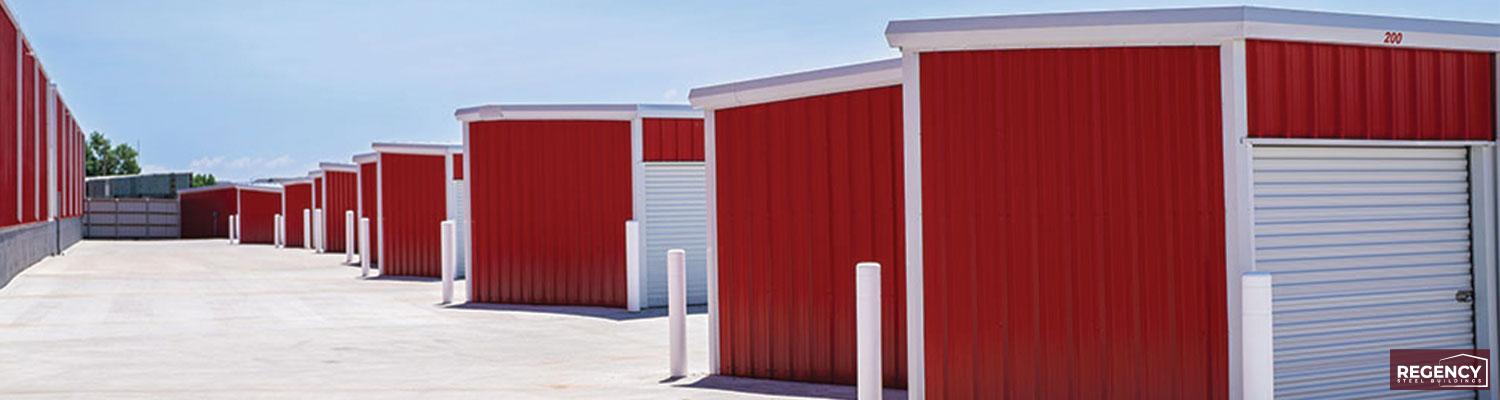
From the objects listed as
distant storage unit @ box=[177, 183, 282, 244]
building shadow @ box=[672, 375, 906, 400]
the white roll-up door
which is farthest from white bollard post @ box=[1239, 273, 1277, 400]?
distant storage unit @ box=[177, 183, 282, 244]

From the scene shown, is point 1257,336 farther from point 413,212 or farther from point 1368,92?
point 413,212

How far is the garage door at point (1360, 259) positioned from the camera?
8586 mm

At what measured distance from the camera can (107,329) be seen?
16359 mm

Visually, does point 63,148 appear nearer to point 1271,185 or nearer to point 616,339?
point 616,339

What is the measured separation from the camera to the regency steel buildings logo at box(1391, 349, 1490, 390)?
9203mm

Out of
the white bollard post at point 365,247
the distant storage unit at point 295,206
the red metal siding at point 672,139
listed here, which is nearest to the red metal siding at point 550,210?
the red metal siding at point 672,139

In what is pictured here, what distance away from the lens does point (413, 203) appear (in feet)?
89.5

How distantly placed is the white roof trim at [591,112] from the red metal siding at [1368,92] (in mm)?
11082

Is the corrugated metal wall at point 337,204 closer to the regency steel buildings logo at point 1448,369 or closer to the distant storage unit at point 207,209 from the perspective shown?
the distant storage unit at point 207,209

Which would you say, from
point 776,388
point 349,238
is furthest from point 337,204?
point 776,388

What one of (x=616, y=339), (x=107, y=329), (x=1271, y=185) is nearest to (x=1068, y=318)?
(x=1271, y=185)

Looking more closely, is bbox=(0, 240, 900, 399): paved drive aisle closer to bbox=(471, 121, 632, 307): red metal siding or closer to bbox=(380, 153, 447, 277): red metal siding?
bbox=(471, 121, 632, 307): red metal siding

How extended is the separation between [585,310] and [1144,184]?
11.3 meters

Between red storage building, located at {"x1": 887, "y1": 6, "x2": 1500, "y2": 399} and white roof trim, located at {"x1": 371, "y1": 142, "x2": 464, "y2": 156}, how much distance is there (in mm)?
19111
